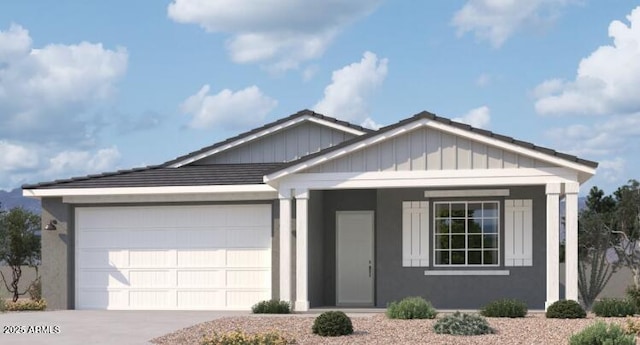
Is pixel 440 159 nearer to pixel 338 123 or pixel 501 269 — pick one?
pixel 501 269

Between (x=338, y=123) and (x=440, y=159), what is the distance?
4960 millimetres

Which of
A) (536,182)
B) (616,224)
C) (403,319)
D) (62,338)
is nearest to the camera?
(62,338)

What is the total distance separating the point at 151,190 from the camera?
19656 mm

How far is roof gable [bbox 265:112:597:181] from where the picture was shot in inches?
679

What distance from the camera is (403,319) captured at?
16.0 m

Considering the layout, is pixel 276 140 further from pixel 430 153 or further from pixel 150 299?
pixel 430 153

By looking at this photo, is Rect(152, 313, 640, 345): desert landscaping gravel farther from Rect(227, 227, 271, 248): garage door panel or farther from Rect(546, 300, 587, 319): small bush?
Rect(227, 227, 271, 248): garage door panel

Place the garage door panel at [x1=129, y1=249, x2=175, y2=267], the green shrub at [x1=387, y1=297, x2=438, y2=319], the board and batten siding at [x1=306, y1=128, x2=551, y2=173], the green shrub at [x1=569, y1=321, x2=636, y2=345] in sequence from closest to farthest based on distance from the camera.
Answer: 1. the green shrub at [x1=569, y1=321, x2=636, y2=345]
2. the green shrub at [x1=387, y1=297, x2=438, y2=319]
3. the board and batten siding at [x1=306, y1=128, x2=551, y2=173]
4. the garage door panel at [x1=129, y1=249, x2=175, y2=267]

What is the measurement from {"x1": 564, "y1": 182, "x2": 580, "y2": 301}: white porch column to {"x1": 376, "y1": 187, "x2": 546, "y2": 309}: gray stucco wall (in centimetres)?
192

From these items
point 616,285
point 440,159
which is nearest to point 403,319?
point 440,159

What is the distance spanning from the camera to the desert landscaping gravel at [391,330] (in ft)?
43.9

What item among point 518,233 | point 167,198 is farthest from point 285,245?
point 518,233

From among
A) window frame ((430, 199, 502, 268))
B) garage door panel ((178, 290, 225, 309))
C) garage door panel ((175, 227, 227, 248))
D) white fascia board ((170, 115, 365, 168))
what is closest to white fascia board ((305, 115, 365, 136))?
white fascia board ((170, 115, 365, 168))

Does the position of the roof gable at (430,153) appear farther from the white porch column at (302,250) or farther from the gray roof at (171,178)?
the gray roof at (171,178)
